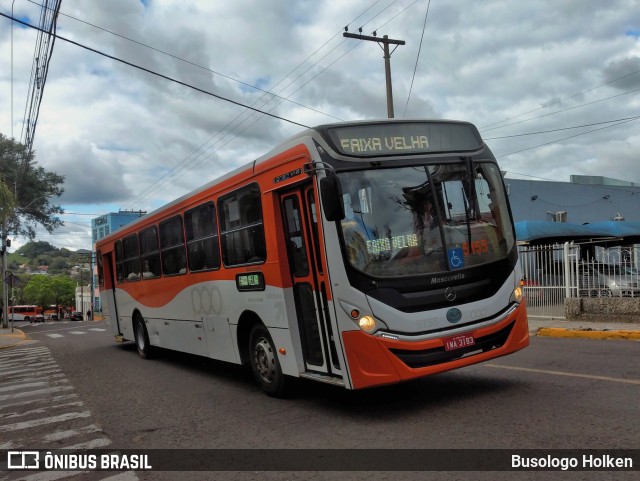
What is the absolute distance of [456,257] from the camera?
231 inches

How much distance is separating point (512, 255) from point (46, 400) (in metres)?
6.78

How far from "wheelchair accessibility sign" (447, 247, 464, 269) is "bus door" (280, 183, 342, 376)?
1305mm

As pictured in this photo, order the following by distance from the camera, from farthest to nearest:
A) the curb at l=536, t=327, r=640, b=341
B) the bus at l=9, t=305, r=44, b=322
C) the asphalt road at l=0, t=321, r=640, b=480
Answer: the bus at l=9, t=305, r=44, b=322 < the curb at l=536, t=327, r=640, b=341 < the asphalt road at l=0, t=321, r=640, b=480

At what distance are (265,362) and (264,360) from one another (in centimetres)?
3

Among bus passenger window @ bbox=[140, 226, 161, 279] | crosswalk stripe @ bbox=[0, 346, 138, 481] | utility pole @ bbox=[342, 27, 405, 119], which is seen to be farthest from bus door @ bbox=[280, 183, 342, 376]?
utility pole @ bbox=[342, 27, 405, 119]

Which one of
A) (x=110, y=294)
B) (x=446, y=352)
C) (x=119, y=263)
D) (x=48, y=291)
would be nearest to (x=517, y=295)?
(x=446, y=352)

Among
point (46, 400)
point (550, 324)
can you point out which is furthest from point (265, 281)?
point (550, 324)

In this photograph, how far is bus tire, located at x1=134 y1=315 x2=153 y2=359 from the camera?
12345 mm

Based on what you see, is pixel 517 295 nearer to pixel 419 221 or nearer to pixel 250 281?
pixel 419 221

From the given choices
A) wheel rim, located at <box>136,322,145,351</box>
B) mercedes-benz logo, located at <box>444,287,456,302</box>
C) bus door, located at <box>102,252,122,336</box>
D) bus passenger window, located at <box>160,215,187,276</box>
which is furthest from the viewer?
bus door, located at <box>102,252,122,336</box>

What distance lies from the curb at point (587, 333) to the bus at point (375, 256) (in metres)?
5.91

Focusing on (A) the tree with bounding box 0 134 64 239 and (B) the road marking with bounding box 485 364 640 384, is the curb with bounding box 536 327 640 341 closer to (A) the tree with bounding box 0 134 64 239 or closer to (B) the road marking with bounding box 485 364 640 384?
(B) the road marking with bounding box 485 364 640 384

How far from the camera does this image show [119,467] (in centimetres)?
488

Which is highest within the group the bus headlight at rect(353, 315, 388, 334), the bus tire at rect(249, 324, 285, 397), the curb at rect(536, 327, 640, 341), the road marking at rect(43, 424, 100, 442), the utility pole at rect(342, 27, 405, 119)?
the utility pole at rect(342, 27, 405, 119)
